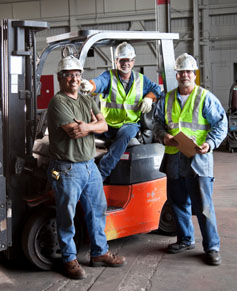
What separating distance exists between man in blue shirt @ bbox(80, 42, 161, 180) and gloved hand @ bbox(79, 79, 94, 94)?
12 centimetres

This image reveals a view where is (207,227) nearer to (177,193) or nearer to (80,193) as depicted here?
(177,193)

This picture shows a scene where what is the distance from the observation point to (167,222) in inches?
201

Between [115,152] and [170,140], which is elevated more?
[170,140]

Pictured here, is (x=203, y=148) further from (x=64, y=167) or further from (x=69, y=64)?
(x=69, y=64)

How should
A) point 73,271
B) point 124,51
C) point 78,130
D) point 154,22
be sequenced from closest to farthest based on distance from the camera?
point 78,130
point 73,271
point 124,51
point 154,22

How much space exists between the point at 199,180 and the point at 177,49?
14437 millimetres

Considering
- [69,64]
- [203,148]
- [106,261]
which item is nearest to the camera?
[69,64]

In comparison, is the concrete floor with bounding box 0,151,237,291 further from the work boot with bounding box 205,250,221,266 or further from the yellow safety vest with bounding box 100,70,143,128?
the yellow safety vest with bounding box 100,70,143,128

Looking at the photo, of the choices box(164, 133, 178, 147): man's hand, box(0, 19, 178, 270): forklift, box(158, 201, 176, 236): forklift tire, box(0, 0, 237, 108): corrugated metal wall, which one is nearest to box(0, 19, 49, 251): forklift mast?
box(0, 19, 178, 270): forklift

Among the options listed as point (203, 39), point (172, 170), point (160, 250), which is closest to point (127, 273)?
point (160, 250)

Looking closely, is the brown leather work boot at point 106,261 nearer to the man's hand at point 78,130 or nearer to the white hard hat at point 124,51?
the man's hand at point 78,130

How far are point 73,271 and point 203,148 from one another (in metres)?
1.64

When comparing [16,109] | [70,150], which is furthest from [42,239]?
[16,109]

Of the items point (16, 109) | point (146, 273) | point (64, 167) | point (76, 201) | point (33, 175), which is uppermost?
point (16, 109)
